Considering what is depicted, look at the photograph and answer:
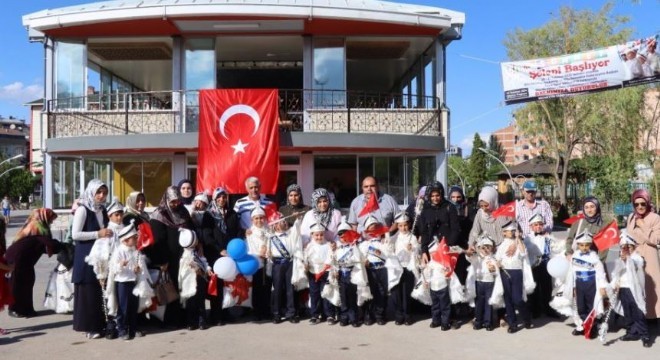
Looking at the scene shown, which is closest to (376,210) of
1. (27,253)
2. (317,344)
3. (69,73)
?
(317,344)

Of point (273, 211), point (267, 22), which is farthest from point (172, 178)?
point (273, 211)

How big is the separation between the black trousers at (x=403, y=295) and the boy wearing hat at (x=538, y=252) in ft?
4.95

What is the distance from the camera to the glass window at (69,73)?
1764 cm

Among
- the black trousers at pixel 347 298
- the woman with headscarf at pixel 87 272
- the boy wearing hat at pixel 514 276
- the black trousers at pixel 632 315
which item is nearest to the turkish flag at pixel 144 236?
the woman with headscarf at pixel 87 272

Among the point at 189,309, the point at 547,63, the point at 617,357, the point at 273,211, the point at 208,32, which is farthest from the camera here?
the point at 208,32

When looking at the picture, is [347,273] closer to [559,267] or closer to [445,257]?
[445,257]

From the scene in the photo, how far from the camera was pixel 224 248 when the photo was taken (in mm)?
7387

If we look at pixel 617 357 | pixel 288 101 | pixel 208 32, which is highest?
pixel 208 32

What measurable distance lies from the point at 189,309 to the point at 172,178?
1107cm

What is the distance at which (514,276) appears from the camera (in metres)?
7.03

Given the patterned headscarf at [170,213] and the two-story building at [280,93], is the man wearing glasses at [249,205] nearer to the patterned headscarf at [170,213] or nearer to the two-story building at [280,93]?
the patterned headscarf at [170,213]

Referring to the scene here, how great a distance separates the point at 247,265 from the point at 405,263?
1941 millimetres

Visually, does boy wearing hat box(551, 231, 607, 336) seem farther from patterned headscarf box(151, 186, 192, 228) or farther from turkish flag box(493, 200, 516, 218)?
patterned headscarf box(151, 186, 192, 228)

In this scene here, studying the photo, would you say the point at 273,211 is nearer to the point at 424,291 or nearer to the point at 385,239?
the point at 385,239
